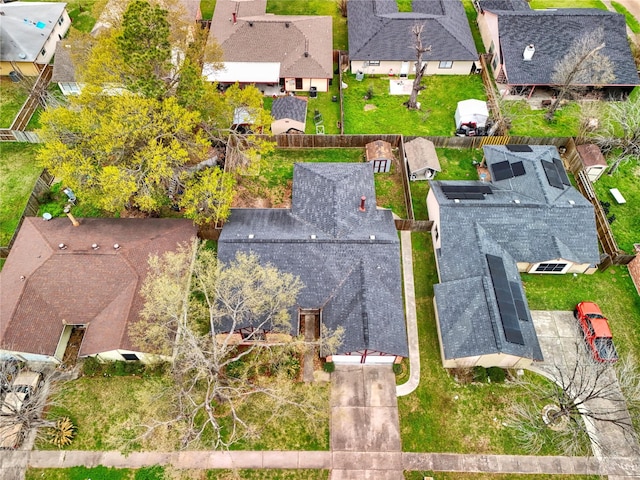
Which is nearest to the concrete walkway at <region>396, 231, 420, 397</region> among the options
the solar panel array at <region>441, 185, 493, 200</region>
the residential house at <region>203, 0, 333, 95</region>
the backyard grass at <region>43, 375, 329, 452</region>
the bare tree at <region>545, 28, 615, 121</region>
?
the solar panel array at <region>441, 185, 493, 200</region>

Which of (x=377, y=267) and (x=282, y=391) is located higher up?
(x=377, y=267)

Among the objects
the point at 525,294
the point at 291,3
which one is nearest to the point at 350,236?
the point at 525,294

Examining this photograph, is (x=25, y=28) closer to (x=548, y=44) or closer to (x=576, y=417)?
(x=548, y=44)

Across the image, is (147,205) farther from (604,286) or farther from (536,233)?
(604,286)

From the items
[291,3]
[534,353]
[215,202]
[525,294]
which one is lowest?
[534,353]

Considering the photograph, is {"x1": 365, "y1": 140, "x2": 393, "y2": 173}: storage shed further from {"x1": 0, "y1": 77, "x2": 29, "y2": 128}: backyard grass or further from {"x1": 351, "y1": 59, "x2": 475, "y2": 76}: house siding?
{"x1": 0, "y1": 77, "x2": 29, "y2": 128}: backyard grass

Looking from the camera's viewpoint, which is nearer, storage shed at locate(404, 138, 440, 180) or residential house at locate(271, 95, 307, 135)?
storage shed at locate(404, 138, 440, 180)

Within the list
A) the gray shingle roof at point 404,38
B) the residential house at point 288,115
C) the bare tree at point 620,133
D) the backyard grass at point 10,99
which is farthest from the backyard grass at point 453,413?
the backyard grass at point 10,99
